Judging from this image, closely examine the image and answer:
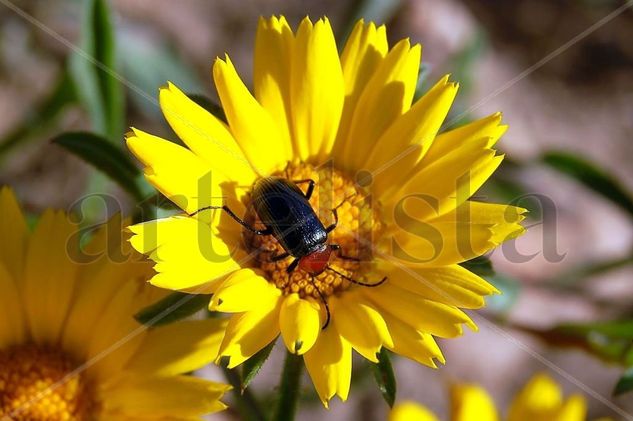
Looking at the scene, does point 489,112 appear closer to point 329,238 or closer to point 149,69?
point 149,69

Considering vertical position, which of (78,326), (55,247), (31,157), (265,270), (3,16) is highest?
(3,16)

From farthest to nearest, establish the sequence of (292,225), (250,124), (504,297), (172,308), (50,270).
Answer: (504,297), (50,270), (292,225), (250,124), (172,308)

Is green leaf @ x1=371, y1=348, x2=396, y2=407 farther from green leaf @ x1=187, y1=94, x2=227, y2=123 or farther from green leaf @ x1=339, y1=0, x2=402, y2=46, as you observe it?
green leaf @ x1=339, y1=0, x2=402, y2=46

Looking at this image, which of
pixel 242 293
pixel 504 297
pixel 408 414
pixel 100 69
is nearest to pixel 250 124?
pixel 242 293

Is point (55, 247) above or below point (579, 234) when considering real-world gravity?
above

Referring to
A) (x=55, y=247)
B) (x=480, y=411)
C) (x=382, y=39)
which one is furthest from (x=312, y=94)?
(x=480, y=411)

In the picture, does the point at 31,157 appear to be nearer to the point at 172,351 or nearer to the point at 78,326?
the point at 78,326

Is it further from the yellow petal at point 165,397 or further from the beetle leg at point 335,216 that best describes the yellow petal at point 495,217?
the yellow petal at point 165,397
